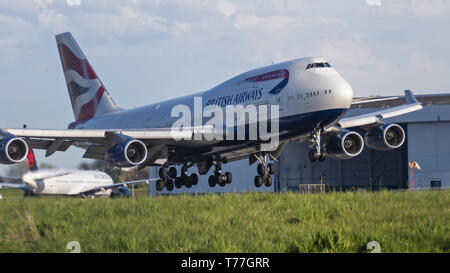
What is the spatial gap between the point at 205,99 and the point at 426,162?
90.6 feet

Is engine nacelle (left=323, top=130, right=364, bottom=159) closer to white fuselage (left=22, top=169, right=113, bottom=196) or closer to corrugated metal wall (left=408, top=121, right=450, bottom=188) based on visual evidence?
white fuselage (left=22, top=169, right=113, bottom=196)

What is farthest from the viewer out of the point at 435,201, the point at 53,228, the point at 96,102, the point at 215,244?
the point at 96,102

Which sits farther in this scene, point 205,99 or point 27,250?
point 205,99

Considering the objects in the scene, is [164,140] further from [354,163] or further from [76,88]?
[354,163]

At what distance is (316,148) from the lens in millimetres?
32031

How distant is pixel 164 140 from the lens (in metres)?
36.2

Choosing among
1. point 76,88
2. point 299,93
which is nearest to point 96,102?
point 76,88

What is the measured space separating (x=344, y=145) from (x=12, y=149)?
1771 centimetres

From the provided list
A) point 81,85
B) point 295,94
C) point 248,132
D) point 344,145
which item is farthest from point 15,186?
point 344,145

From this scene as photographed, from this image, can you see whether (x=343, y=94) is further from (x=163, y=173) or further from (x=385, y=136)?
(x=163, y=173)

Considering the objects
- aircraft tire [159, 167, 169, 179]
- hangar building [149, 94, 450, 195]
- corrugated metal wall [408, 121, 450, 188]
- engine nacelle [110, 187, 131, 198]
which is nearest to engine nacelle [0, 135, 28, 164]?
aircraft tire [159, 167, 169, 179]

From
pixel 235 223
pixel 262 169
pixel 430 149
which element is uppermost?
pixel 430 149

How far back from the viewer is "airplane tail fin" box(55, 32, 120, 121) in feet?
158

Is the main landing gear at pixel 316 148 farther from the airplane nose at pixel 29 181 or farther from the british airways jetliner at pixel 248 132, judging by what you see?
the airplane nose at pixel 29 181
